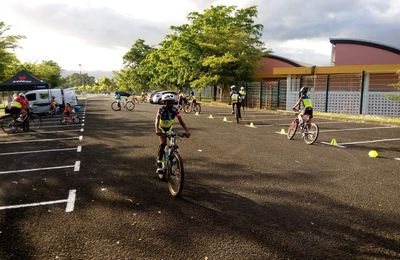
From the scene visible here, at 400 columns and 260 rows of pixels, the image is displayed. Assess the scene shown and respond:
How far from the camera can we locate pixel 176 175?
548 cm

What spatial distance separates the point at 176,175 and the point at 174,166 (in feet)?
0.59

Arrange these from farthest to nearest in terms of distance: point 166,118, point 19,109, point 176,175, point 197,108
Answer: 1. point 197,108
2. point 19,109
3. point 166,118
4. point 176,175

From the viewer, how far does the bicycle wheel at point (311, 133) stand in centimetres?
1032

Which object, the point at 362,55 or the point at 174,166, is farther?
the point at 362,55

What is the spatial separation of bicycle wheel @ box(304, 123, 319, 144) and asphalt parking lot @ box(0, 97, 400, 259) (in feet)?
2.88

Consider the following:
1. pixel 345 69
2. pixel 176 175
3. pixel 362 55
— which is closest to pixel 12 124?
pixel 176 175

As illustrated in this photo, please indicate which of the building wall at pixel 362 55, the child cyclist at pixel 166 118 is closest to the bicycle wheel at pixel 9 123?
the child cyclist at pixel 166 118

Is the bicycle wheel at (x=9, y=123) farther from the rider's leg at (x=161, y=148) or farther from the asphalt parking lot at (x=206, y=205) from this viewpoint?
the rider's leg at (x=161, y=148)

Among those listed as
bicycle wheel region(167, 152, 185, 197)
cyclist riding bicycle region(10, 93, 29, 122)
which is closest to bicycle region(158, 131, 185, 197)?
bicycle wheel region(167, 152, 185, 197)

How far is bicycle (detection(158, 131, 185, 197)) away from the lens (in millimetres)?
5301

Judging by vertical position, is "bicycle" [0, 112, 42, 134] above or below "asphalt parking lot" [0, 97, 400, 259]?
above

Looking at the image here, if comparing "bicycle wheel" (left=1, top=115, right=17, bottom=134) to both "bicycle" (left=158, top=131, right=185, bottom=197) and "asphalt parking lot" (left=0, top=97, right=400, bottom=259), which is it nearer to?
"asphalt parking lot" (left=0, top=97, right=400, bottom=259)

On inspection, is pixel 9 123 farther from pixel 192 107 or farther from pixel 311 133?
pixel 311 133

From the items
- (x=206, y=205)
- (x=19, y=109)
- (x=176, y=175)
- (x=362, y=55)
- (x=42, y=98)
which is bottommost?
(x=206, y=205)
